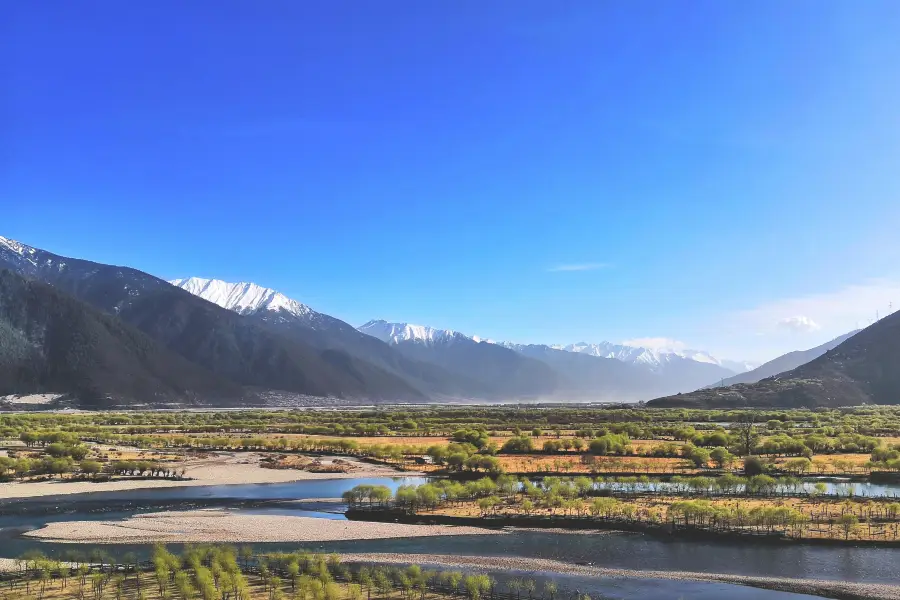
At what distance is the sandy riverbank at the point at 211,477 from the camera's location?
67.4m

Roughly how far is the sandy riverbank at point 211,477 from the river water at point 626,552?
9000mm

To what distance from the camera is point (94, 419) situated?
165 meters

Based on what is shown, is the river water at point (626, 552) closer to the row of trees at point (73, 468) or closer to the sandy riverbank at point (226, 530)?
the sandy riverbank at point (226, 530)

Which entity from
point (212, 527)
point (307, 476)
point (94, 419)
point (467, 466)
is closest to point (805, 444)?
point (467, 466)

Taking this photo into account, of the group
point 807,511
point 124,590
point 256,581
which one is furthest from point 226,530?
point 807,511

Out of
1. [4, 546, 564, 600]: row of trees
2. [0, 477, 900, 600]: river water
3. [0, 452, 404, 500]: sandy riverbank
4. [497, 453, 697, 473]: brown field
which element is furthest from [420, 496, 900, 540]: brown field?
[0, 452, 404, 500]: sandy riverbank

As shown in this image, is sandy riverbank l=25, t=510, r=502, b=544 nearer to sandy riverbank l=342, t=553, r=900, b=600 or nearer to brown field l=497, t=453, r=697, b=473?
sandy riverbank l=342, t=553, r=900, b=600

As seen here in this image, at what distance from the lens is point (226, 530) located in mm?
50375

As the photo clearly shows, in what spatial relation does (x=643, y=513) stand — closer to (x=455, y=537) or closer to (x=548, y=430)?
(x=455, y=537)

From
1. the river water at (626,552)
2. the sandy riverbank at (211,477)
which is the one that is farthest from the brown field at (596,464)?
the river water at (626,552)

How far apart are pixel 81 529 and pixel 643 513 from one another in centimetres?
4286

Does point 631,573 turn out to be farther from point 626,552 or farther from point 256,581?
point 256,581

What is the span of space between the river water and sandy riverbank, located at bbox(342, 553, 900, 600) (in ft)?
2.72

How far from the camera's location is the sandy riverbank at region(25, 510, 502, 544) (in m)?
48.0
